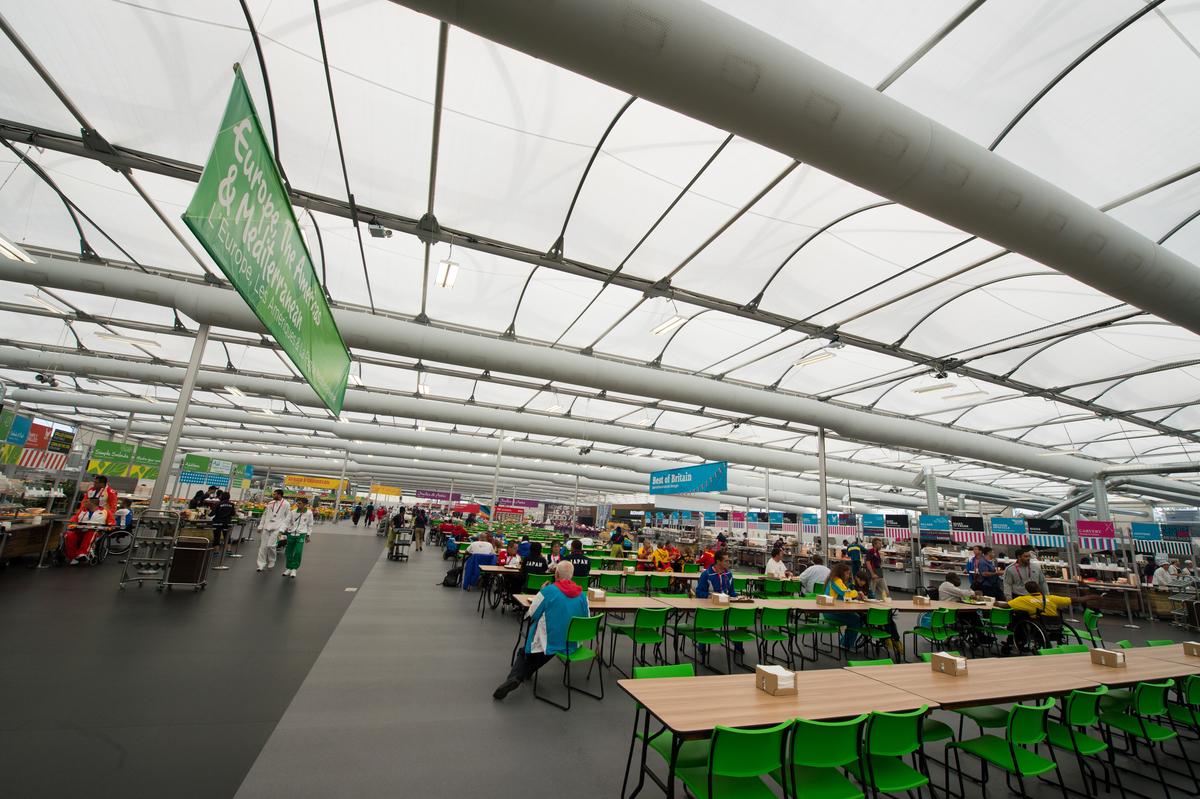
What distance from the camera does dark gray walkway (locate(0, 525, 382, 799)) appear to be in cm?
310

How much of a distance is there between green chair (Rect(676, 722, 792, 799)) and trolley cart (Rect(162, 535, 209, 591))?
385 inches

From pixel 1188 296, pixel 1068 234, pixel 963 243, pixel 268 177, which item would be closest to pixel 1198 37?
pixel 1068 234

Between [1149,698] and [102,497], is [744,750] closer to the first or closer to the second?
[1149,698]

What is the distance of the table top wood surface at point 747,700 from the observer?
2.85 meters

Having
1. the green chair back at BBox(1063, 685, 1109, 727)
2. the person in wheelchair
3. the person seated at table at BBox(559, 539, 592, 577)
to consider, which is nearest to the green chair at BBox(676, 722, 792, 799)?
the green chair back at BBox(1063, 685, 1109, 727)

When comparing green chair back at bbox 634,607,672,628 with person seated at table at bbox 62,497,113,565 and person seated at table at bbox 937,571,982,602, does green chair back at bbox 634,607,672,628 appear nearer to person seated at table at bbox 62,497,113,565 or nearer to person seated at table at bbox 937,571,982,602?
person seated at table at bbox 937,571,982,602

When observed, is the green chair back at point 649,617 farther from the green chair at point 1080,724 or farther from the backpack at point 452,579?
the backpack at point 452,579

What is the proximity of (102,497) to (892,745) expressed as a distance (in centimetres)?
1504

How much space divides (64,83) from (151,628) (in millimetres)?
6561

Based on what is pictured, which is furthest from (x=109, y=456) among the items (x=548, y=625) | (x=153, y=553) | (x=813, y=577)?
(x=813, y=577)

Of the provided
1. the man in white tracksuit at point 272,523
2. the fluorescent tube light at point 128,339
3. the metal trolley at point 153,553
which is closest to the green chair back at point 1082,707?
the metal trolley at point 153,553

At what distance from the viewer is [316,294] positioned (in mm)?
3949

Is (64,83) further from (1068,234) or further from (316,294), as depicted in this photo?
(1068,234)

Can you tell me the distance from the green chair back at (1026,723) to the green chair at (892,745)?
2.44 ft
